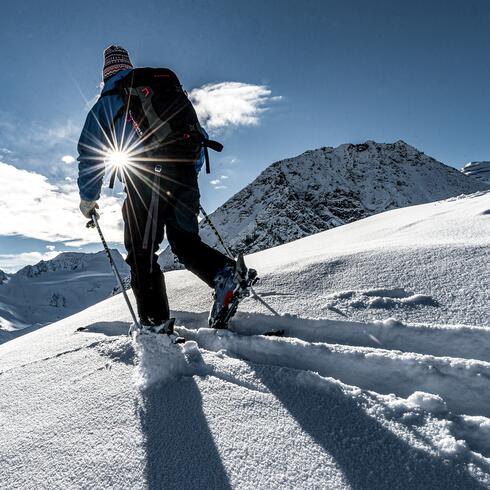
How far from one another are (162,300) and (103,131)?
1.41 metres

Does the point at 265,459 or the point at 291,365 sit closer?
the point at 265,459

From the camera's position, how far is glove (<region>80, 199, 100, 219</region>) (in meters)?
2.98

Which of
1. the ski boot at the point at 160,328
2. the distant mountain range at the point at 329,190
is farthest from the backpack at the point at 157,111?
the distant mountain range at the point at 329,190

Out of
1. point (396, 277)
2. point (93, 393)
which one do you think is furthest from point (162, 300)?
point (396, 277)

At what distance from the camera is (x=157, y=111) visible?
2.55 m

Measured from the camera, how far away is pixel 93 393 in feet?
5.73

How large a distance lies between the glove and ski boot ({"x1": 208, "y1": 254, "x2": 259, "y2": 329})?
4.24 feet

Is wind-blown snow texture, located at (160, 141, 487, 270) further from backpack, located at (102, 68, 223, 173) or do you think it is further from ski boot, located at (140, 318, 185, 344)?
ski boot, located at (140, 318, 185, 344)

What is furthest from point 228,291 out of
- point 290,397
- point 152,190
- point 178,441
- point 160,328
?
point 178,441

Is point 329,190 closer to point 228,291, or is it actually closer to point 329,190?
point 329,190

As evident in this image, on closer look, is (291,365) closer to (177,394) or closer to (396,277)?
(177,394)

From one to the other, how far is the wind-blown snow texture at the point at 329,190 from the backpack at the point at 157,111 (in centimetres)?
13600

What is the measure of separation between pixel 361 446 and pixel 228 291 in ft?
4.81

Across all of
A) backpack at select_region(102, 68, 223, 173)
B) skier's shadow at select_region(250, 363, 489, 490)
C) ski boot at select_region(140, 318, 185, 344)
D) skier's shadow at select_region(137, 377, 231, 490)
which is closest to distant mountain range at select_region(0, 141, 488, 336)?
backpack at select_region(102, 68, 223, 173)
